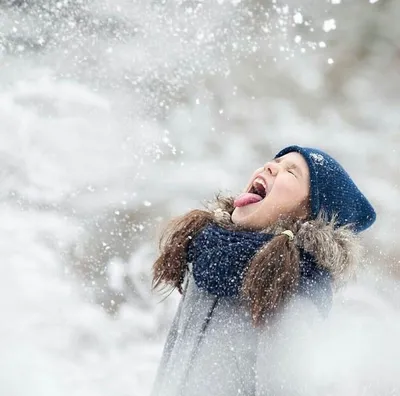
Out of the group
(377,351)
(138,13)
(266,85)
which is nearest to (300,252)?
(377,351)

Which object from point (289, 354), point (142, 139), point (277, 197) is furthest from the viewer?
point (142, 139)

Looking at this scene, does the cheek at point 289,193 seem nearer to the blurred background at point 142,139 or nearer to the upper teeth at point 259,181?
the upper teeth at point 259,181

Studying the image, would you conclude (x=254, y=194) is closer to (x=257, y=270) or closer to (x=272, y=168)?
(x=272, y=168)

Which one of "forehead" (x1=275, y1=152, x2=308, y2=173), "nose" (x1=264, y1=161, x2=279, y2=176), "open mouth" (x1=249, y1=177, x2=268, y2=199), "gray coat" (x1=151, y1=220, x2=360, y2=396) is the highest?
"forehead" (x1=275, y1=152, x2=308, y2=173)

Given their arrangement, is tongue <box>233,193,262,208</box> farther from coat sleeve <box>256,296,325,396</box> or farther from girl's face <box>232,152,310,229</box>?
coat sleeve <box>256,296,325,396</box>

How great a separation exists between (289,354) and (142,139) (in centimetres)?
103

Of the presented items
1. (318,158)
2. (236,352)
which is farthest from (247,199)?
(236,352)

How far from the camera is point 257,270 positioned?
2.93 feet

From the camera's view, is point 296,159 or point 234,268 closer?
point 234,268

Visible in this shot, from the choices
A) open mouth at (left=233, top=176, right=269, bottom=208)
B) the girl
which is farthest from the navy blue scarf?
open mouth at (left=233, top=176, right=269, bottom=208)

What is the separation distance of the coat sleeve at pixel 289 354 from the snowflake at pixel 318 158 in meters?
0.27

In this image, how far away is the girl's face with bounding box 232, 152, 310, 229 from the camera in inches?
40.5

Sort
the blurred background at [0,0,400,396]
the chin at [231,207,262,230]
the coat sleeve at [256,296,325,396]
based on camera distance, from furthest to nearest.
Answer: the blurred background at [0,0,400,396] → the chin at [231,207,262,230] → the coat sleeve at [256,296,325,396]

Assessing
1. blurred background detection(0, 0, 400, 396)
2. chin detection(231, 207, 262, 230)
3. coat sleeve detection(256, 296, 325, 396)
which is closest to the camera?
coat sleeve detection(256, 296, 325, 396)
